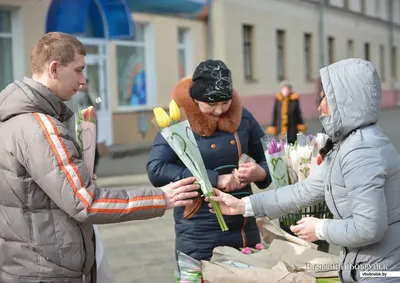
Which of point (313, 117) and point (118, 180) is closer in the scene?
point (118, 180)

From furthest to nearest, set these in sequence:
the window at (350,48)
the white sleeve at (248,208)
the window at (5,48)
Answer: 1. the window at (350,48)
2. the window at (5,48)
3. the white sleeve at (248,208)

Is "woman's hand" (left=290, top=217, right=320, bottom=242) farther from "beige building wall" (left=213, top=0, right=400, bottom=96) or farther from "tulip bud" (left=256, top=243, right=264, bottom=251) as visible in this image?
"beige building wall" (left=213, top=0, right=400, bottom=96)

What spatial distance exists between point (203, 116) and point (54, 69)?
0.95m

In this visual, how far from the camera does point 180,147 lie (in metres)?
2.91

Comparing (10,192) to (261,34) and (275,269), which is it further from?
(261,34)

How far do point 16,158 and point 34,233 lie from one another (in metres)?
0.29

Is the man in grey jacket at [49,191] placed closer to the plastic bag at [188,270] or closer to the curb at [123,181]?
the plastic bag at [188,270]

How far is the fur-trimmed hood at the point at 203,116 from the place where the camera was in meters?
3.42

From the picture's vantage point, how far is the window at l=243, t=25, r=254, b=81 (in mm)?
22969

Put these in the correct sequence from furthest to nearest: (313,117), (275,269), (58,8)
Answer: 1. (313,117)
2. (58,8)
3. (275,269)

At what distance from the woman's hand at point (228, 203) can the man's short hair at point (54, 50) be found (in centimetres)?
86

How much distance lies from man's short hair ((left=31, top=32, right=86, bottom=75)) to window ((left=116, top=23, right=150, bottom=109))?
14.9m

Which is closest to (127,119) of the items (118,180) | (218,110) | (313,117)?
(118,180)

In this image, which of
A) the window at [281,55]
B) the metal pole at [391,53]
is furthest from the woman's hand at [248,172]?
the metal pole at [391,53]
